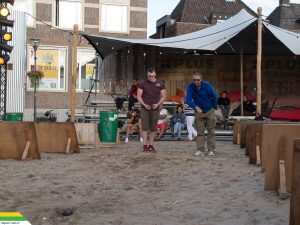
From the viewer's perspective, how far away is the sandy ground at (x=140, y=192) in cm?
500

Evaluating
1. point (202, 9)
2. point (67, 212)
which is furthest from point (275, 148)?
point (202, 9)

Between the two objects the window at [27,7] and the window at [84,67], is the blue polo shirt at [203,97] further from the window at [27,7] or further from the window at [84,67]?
the window at [27,7]

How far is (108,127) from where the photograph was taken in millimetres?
13211

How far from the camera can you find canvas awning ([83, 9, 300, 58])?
755 inches

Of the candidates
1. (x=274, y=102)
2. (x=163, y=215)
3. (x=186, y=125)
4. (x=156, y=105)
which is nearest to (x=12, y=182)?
(x=163, y=215)

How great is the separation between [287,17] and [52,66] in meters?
24.7

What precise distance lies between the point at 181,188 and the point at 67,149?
486cm

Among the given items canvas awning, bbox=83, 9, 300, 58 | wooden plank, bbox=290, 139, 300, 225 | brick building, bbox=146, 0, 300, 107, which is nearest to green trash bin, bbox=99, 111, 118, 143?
canvas awning, bbox=83, 9, 300, 58

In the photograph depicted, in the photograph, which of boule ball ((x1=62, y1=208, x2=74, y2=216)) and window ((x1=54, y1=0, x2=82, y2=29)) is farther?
window ((x1=54, y1=0, x2=82, y2=29))

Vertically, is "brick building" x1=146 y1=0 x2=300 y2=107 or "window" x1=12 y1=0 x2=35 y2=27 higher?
"window" x1=12 y1=0 x2=35 y2=27

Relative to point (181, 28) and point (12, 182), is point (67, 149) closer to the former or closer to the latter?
point (12, 182)

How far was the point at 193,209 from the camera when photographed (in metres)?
5.33

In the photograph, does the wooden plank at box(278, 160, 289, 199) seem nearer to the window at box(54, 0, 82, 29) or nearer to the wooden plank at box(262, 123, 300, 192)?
the wooden plank at box(262, 123, 300, 192)

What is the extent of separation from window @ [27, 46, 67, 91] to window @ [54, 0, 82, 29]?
1.31m
